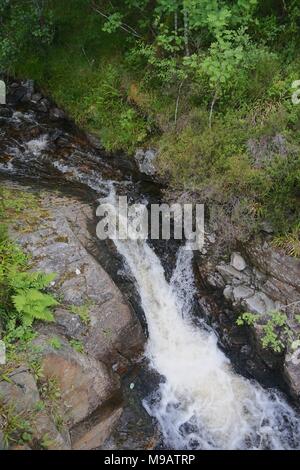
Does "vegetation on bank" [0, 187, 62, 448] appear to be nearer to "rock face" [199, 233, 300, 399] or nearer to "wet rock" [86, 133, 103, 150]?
"rock face" [199, 233, 300, 399]

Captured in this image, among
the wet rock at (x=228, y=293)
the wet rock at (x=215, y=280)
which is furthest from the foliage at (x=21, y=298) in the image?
the wet rock at (x=228, y=293)

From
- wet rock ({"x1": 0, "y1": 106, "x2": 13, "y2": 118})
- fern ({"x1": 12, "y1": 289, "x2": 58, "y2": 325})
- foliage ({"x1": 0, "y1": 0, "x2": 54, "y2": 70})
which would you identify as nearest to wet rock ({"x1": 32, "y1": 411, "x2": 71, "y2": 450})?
fern ({"x1": 12, "y1": 289, "x2": 58, "y2": 325})

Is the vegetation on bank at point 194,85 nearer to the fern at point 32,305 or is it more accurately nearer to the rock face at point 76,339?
the rock face at point 76,339

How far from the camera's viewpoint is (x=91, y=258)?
7.05 meters

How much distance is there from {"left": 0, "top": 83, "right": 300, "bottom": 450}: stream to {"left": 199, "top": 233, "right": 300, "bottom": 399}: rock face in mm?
538

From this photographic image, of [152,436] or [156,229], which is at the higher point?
[156,229]

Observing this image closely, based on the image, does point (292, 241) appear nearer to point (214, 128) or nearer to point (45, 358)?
point (214, 128)

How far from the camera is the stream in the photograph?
6.40 m

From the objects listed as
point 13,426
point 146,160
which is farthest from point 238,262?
point 13,426

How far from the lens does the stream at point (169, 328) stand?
6.40m

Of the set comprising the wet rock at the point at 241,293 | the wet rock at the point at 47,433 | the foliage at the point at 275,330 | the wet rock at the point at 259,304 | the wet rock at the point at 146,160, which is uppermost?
the wet rock at the point at 146,160

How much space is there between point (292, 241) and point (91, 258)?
3.26 m

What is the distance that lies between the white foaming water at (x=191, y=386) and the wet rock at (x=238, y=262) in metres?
0.85
